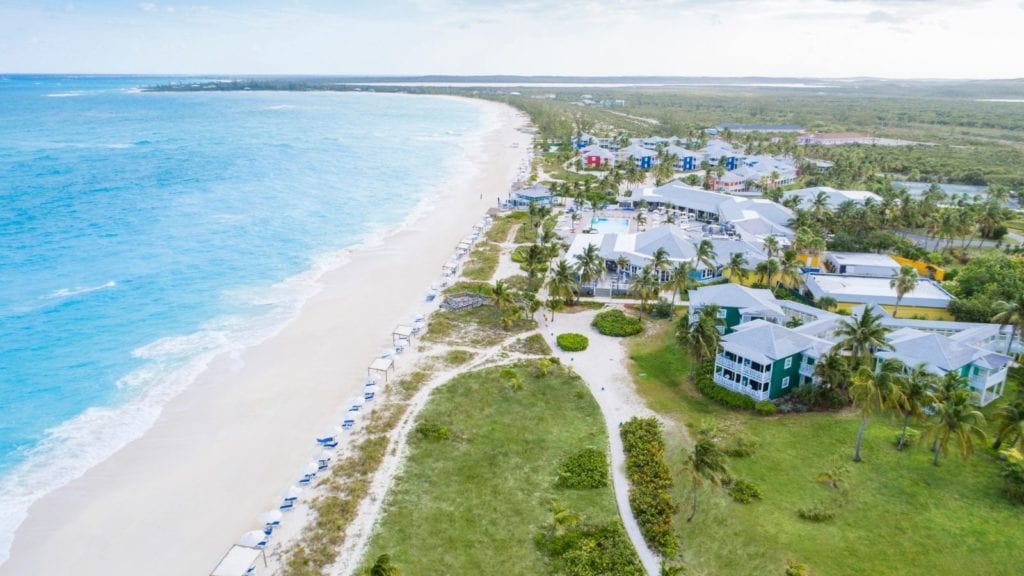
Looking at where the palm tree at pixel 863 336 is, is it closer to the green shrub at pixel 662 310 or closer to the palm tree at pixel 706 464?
the palm tree at pixel 706 464

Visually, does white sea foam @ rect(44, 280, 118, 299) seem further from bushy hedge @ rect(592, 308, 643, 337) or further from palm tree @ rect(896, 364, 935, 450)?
palm tree @ rect(896, 364, 935, 450)

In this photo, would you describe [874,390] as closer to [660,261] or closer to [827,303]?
[827,303]

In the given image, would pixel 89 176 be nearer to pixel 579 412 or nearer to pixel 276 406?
pixel 276 406

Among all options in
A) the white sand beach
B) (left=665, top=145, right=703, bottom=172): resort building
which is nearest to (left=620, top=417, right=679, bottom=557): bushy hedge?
the white sand beach

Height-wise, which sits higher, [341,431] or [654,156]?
[654,156]

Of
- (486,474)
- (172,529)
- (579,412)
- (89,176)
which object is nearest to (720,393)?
(579,412)

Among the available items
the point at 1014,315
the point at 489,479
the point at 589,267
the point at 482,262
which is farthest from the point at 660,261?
the point at 489,479

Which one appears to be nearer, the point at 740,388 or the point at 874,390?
the point at 874,390
